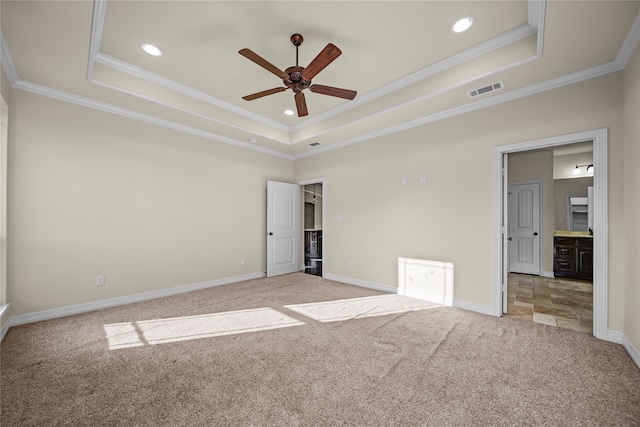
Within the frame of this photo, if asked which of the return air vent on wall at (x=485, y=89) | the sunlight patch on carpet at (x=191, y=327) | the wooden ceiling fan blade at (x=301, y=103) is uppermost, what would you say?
the return air vent on wall at (x=485, y=89)

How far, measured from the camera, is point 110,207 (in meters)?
3.61

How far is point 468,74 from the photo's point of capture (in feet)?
9.73

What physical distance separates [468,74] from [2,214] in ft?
17.5

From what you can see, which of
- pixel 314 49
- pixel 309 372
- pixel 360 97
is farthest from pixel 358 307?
pixel 314 49

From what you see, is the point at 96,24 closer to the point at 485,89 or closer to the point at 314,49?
the point at 314,49

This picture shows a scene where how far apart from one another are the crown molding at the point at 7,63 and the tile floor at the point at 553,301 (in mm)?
6141

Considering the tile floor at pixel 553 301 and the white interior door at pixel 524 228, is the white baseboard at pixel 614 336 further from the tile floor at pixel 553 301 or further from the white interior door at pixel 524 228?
the white interior door at pixel 524 228

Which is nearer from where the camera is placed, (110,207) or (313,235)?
(110,207)

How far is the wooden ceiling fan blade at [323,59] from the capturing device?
7.23ft

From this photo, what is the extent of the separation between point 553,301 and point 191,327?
5.03 meters


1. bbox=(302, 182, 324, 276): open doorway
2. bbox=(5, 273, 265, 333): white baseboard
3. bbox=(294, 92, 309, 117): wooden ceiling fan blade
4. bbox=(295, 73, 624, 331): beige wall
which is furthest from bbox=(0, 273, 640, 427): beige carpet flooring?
bbox=(302, 182, 324, 276): open doorway

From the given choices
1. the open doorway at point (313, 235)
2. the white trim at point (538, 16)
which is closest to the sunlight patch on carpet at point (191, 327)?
the open doorway at point (313, 235)

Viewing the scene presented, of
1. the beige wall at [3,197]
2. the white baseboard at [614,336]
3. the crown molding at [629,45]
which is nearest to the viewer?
the crown molding at [629,45]

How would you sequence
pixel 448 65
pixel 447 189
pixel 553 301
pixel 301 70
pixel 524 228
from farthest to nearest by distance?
1. pixel 524 228
2. pixel 553 301
3. pixel 447 189
4. pixel 448 65
5. pixel 301 70
